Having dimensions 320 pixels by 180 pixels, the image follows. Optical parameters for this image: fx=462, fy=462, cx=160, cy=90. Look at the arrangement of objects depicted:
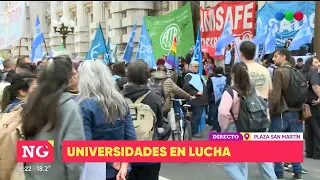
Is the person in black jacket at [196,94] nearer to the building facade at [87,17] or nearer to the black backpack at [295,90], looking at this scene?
the black backpack at [295,90]

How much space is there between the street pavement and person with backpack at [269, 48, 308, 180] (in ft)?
1.52

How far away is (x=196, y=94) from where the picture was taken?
9.16m

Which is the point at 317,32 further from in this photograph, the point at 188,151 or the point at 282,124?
the point at 188,151

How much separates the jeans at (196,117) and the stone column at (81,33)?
22757mm

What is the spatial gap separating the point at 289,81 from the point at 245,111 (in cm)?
142

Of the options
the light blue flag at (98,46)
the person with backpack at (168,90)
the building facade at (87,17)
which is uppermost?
the building facade at (87,17)

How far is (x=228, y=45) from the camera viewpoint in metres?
12.4

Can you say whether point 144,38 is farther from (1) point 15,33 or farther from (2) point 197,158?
(2) point 197,158

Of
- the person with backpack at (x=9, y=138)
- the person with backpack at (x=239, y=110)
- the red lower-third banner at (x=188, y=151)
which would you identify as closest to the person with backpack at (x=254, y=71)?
the person with backpack at (x=239, y=110)

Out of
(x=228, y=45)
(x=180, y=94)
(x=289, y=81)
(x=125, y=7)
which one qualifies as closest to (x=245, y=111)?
(x=289, y=81)

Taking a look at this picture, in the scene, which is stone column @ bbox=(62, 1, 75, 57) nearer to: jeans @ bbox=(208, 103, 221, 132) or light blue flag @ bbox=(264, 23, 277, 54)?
light blue flag @ bbox=(264, 23, 277, 54)

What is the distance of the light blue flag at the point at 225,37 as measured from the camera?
1188cm

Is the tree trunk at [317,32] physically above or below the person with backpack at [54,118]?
above

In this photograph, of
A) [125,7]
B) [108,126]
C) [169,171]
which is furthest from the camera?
[125,7]
